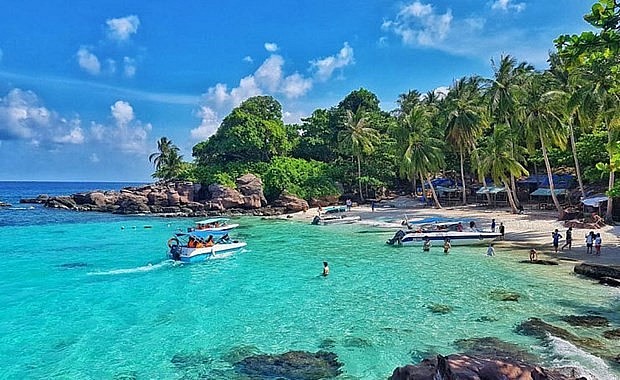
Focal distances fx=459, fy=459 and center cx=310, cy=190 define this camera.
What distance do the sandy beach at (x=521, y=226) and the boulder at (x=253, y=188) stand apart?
839 centimetres

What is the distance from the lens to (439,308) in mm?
18500

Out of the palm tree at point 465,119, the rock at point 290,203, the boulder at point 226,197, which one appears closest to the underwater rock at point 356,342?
→ the palm tree at point 465,119

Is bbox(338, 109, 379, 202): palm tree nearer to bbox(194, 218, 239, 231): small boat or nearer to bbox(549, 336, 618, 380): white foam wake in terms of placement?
bbox(194, 218, 239, 231): small boat

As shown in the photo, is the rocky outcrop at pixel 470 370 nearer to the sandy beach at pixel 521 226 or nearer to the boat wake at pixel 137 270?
the sandy beach at pixel 521 226

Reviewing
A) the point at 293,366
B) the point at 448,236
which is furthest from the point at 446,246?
the point at 293,366

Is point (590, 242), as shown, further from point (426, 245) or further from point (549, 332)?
point (549, 332)

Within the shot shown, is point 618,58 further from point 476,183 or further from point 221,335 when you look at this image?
point 476,183

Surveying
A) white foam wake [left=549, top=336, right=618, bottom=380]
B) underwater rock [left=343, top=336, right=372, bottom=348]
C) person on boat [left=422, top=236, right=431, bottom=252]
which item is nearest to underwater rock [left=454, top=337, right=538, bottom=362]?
white foam wake [left=549, top=336, right=618, bottom=380]

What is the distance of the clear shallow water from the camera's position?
47.3ft

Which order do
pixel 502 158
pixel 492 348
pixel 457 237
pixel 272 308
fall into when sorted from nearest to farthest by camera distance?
1. pixel 492 348
2. pixel 272 308
3. pixel 457 237
4. pixel 502 158

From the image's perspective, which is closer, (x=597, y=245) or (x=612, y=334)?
(x=612, y=334)

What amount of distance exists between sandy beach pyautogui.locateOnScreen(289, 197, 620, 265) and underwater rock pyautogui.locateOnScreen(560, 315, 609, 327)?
379 inches

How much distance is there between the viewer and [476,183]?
63031 mm

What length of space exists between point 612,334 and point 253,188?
54.6 meters
